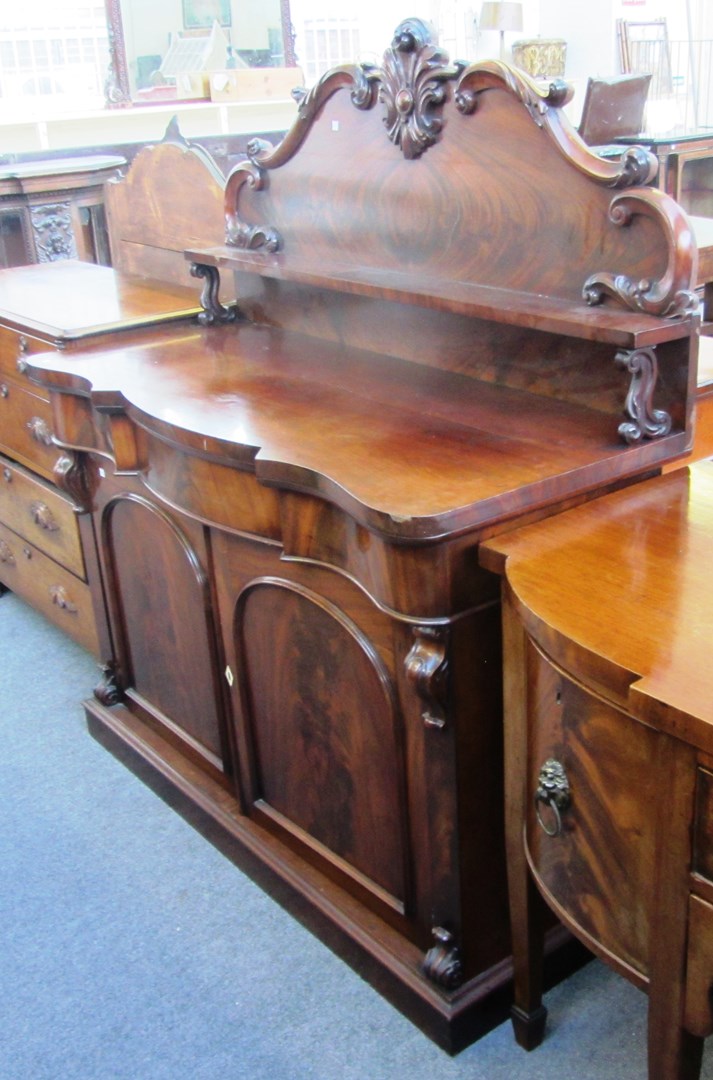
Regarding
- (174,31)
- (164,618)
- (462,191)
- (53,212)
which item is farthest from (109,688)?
(174,31)

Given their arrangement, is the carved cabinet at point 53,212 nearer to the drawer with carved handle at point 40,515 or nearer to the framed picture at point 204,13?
the drawer with carved handle at point 40,515

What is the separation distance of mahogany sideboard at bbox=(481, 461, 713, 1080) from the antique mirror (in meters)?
6.06

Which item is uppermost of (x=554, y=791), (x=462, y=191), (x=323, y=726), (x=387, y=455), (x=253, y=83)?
(x=253, y=83)

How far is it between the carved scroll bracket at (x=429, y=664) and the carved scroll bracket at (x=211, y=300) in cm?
111

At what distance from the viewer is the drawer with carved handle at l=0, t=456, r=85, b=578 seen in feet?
8.00

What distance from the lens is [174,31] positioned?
668 cm

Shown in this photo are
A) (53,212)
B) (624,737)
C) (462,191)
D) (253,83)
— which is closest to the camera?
(624,737)

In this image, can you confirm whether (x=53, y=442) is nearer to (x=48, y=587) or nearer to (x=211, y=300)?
(x=211, y=300)

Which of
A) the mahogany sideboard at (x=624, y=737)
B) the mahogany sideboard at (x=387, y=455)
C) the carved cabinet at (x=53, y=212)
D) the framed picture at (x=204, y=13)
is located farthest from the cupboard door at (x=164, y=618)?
the framed picture at (x=204, y=13)

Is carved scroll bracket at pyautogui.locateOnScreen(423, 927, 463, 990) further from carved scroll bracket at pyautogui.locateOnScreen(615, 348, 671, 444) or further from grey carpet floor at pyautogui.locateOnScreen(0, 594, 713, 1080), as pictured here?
carved scroll bracket at pyautogui.locateOnScreen(615, 348, 671, 444)

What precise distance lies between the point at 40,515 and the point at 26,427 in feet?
0.67

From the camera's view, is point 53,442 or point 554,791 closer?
point 554,791

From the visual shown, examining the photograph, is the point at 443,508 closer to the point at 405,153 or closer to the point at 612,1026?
the point at 405,153

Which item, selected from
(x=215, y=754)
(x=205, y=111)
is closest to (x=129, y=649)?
(x=215, y=754)
